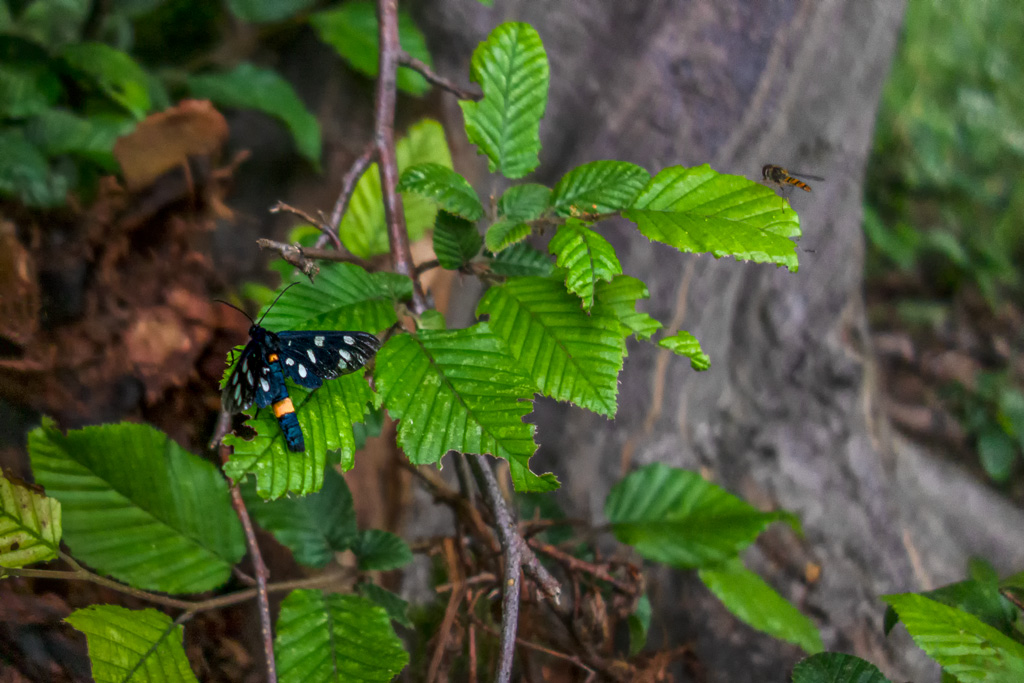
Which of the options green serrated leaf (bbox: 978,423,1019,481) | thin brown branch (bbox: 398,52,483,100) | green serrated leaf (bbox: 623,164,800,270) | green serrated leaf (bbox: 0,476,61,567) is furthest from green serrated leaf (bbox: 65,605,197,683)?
green serrated leaf (bbox: 978,423,1019,481)

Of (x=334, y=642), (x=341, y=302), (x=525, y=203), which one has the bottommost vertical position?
(x=334, y=642)

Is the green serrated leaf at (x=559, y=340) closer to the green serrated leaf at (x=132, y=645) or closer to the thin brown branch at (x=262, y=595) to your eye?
the thin brown branch at (x=262, y=595)

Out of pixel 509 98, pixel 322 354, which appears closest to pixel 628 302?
pixel 509 98

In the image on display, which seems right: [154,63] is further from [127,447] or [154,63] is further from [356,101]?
[127,447]

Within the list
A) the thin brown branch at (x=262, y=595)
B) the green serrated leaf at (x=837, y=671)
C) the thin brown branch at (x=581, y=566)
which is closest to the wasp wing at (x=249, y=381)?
the thin brown branch at (x=262, y=595)

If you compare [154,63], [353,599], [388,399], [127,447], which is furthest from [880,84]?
[154,63]

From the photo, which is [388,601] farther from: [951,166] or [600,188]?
[951,166]

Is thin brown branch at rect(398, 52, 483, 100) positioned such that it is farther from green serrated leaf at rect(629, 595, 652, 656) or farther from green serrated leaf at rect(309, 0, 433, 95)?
green serrated leaf at rect(629, 595, 652, 656)
